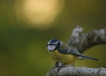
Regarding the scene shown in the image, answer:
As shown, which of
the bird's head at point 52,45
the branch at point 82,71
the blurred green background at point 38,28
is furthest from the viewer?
the blurred green background at point 38,28

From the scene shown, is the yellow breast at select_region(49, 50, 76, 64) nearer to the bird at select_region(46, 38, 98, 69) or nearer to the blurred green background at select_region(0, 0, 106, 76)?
the bird at select_region(46, 38, 98, 69)

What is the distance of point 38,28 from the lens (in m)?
3.12

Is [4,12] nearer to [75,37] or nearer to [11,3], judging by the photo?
[11,3]

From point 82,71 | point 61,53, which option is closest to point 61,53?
point 61,53

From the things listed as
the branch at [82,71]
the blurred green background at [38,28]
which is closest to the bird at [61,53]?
the branch at [82,71]

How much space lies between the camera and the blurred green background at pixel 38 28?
8.71 ft

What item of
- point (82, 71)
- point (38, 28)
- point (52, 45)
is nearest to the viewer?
point (82, 71)

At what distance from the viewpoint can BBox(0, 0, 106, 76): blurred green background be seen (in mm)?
2654

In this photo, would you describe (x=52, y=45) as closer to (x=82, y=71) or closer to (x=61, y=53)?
(x=61, y=53)

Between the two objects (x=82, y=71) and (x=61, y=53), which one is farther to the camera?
(x=61, y=53)

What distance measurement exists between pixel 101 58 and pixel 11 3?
1041 millimetres

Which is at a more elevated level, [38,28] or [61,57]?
[38,28]

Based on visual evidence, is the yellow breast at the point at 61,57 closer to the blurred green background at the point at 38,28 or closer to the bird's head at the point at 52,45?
the bird's head at the point at 52,45

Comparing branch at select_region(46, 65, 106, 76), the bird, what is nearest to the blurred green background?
the bird
